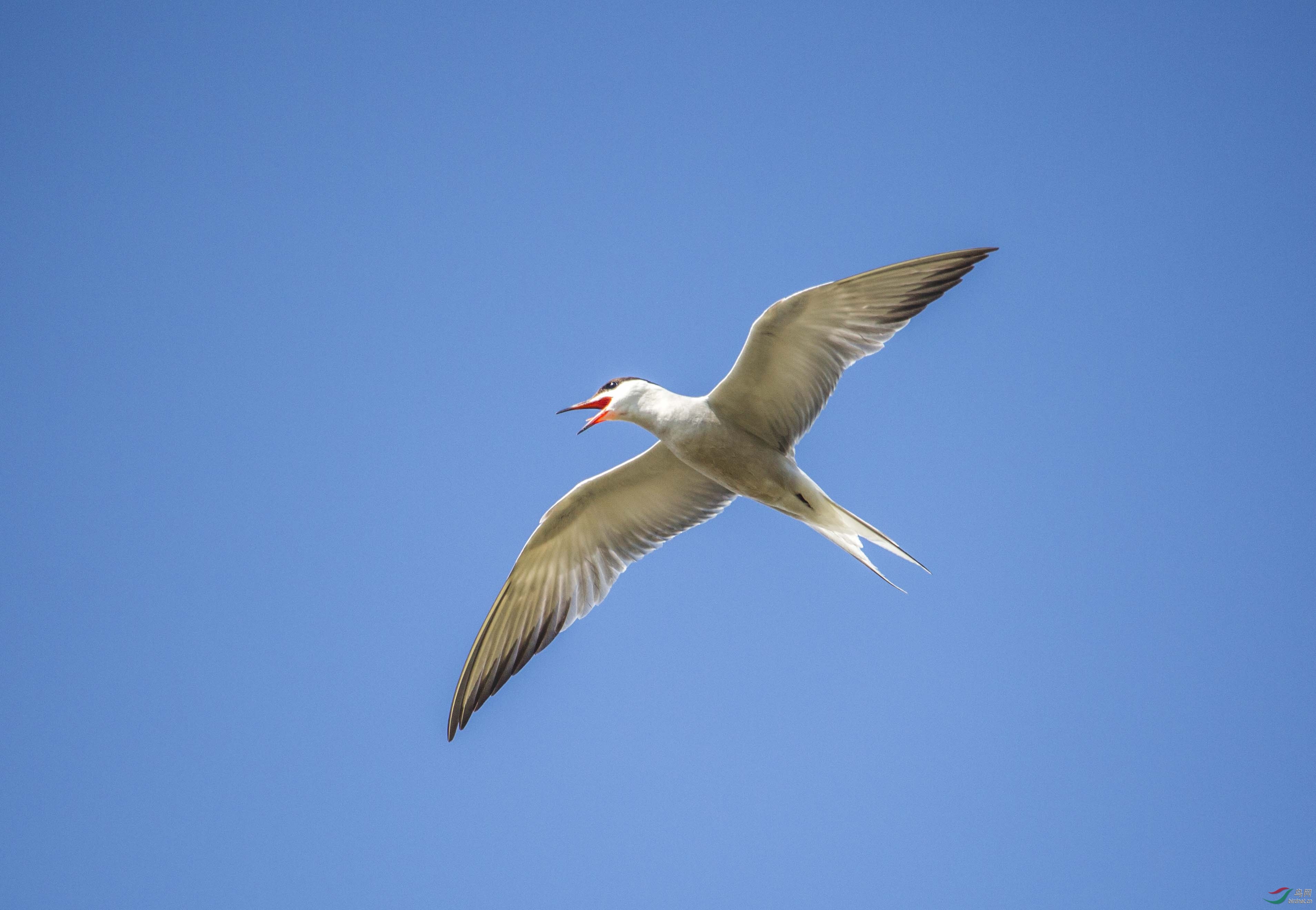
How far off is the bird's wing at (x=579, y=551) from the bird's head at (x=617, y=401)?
1.75ft

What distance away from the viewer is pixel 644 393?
7.11 meters

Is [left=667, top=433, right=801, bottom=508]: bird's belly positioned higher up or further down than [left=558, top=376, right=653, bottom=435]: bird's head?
further down

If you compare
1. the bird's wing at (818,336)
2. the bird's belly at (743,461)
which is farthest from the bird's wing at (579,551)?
the bird's wing at (818,336)

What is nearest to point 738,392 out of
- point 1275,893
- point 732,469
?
point 732,469

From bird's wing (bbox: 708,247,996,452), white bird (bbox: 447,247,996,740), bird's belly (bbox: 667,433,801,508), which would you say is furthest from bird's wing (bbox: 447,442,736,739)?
bird's wing (bbox: 708,247,996,452)

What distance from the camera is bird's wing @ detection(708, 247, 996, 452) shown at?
21.7 feet

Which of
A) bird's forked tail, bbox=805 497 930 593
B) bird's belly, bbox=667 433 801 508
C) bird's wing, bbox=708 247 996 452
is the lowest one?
bird's forked tail, bbox=805 497 930 593

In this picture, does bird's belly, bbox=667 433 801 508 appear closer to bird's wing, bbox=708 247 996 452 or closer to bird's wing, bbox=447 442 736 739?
bird's wing, bbox=708 247 996 452

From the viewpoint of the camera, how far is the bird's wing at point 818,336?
21.7 feet

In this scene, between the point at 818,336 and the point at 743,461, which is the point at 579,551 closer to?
the point at 743,461

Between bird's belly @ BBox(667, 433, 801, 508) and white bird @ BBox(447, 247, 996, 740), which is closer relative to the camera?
white bird @ BBox(447, 247, 996, 740)

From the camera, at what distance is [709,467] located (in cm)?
712

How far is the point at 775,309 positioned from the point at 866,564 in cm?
180

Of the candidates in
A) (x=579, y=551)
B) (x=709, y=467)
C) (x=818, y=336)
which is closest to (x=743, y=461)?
(x=709, y=467)
